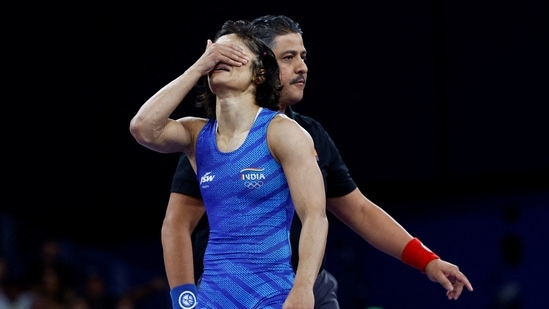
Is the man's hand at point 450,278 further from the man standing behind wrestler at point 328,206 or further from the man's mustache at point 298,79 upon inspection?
the man's mustache at point 298,79

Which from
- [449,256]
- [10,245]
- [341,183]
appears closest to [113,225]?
[10,245]

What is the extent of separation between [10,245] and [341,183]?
411 cm

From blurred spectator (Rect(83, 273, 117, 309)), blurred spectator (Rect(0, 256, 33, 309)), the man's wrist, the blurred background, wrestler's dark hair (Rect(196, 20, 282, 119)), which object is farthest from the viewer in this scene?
the blurred background

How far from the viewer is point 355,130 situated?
273 inches

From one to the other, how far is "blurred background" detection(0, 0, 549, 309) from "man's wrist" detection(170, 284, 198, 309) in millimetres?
3741

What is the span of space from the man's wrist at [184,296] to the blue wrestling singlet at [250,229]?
318 millimetres

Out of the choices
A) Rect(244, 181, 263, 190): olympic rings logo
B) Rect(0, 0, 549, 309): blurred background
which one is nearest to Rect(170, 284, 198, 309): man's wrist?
Rect(244, 181, 263, 190): olympic rings logo

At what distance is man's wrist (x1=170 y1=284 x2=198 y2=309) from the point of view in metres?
2.86

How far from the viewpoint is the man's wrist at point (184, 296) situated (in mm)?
2859

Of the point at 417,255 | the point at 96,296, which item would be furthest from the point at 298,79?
the point at 96,296

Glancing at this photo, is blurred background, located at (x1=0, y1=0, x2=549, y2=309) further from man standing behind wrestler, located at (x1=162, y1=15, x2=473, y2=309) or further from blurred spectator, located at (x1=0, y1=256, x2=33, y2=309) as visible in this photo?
man standing behind wrestler, located at (x1=162, y1=15, x2=473, y2=309)

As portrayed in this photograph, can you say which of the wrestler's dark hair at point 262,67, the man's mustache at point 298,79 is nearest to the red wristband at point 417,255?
the man's mustache at point 298,79

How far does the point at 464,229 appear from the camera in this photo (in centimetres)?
676

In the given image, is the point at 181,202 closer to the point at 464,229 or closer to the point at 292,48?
the point at 292,48
